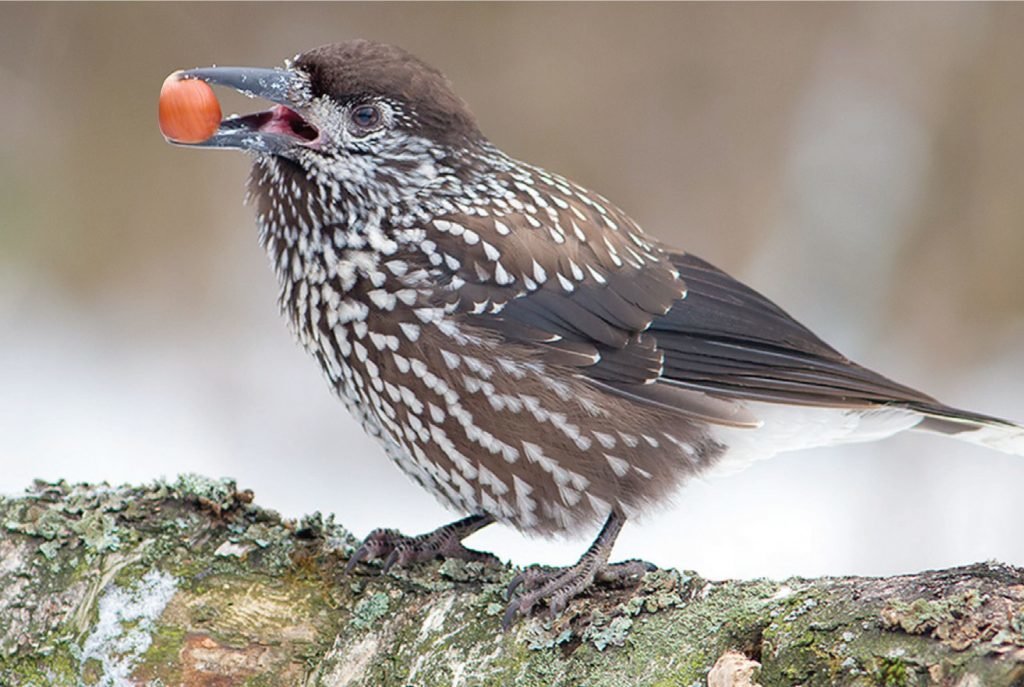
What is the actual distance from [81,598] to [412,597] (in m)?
0.82

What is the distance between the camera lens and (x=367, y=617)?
294 cm

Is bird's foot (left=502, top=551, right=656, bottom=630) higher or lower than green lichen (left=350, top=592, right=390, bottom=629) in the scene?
higher

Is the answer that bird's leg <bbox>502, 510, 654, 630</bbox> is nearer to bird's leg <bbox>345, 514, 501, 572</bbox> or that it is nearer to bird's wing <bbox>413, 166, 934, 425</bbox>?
bird's leg <bbox>345, 514, 501, 572</bbox>

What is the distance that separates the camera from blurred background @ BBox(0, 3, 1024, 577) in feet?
22.4

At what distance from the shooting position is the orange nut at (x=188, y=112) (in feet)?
11.0

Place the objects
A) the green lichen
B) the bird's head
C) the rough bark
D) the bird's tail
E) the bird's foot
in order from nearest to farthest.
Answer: the rough bark, the bird's foot, the green lichen, the bird's head, the bird's tail

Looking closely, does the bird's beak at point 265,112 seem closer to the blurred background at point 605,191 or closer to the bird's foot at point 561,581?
the bird's foot at point 561,581

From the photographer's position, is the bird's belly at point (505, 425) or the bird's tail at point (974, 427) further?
the bird's tail at point (974, 427)

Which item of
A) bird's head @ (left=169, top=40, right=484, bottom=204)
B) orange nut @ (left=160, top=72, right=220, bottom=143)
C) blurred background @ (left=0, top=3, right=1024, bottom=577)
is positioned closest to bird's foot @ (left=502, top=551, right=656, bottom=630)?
bird's head @ (left=169, top=40, right=484, bottom=204)

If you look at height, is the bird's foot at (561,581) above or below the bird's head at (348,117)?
below

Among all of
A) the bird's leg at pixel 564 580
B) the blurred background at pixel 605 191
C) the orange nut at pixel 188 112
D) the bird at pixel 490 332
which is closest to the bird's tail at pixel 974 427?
the bird at pixel 490 332

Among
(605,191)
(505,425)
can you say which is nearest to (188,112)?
(505,425)

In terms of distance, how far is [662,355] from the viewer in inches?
140

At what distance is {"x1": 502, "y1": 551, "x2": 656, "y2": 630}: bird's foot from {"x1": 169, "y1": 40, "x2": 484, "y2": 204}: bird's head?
1.24 m
